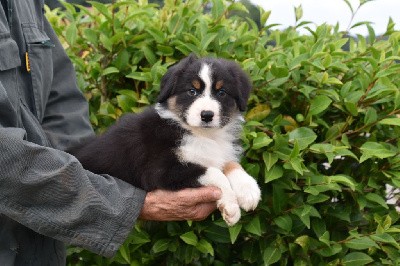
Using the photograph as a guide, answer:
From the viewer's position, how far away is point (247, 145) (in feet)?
10.7

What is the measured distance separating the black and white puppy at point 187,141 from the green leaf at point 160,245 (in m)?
0.69

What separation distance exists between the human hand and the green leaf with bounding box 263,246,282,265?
0.79 metres

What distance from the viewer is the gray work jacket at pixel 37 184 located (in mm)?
2248

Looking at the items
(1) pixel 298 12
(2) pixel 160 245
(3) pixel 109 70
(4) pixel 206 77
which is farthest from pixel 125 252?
(1) pixel 298 12

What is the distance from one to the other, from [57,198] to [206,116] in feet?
2.60

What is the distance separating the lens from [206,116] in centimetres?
276

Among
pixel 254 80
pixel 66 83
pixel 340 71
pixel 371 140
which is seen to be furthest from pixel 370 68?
pixel 66 83

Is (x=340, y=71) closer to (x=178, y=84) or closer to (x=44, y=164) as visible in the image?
(x=178, y=84)

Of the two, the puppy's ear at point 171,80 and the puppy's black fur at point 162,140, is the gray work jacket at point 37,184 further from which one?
the puppy's ear at point 171,80

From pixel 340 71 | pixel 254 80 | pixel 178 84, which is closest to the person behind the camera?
pixel 178 84

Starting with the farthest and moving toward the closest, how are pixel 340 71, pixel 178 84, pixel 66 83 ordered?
1. pixel 340 71
2. pixel 66 83
3. pixel 178 84

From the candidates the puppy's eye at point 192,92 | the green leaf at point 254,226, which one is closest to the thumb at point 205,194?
the puppy's eye at point 192,92

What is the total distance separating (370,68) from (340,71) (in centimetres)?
18

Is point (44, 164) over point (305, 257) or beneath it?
over
